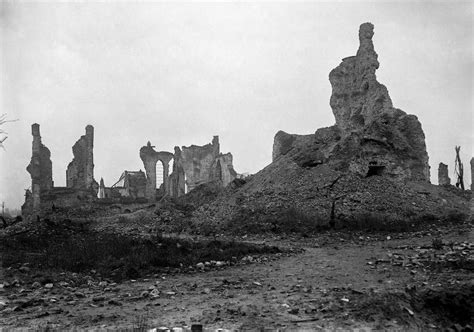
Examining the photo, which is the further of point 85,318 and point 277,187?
point 277,187

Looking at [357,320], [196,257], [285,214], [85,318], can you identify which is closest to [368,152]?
[285,214]

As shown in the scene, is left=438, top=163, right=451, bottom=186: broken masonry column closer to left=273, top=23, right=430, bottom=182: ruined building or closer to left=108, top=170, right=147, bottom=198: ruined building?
left=273, top=23, right=430, bottom=182: ruined building

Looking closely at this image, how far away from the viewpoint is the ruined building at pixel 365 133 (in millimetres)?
19500

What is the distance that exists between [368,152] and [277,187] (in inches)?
198

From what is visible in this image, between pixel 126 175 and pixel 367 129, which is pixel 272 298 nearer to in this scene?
pixel 367 129

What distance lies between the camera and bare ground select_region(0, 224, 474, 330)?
4645 mm

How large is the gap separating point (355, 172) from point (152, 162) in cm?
2628

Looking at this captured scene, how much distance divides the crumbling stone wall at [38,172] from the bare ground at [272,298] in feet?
91.4

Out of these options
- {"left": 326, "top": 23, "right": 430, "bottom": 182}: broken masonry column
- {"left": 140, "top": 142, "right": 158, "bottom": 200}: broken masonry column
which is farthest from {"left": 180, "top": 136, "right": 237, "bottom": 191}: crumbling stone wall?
{"left": 326, "top": 23, "right": 430, "bottom": 182}: broken masonry column

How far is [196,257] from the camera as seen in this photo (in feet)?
29.1

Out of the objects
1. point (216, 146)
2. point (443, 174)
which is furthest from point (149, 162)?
point (443, 174)

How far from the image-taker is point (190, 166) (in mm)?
41938

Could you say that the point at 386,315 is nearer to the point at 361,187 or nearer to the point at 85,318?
the point at 85,318

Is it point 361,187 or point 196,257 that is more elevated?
point 361,187
